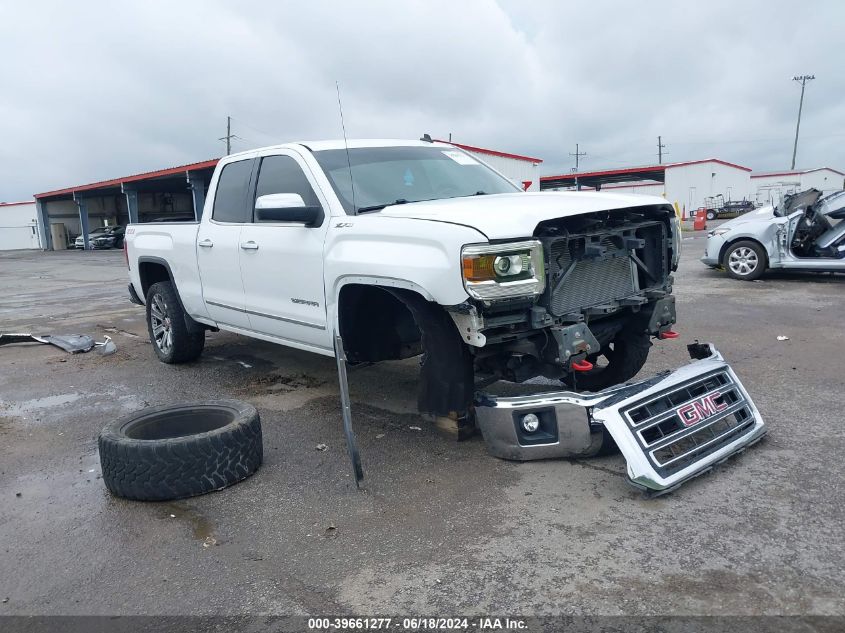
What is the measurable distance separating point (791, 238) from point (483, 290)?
9.80 metres

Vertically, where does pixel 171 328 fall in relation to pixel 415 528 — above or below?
above

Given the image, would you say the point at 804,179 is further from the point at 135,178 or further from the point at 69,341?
the point at 69,341

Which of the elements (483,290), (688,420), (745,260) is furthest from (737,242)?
(483,290)

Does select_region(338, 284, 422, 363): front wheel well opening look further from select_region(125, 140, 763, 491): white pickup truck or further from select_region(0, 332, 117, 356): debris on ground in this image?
select_region(0, 332, 117, 356): debris on ground

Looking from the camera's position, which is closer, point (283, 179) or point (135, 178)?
point (283, 179)

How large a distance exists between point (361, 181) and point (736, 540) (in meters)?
3.18

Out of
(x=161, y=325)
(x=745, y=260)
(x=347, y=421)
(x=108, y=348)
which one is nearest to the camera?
(x=347, y=421)

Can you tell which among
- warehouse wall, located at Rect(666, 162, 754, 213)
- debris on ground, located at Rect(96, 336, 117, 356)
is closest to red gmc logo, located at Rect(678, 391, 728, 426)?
debris on ground, located at Rect(96, 336, 117, 356)

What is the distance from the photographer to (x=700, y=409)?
3.84m

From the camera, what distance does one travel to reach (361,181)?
15.7ft

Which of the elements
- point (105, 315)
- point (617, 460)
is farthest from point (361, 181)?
point (105, 315)

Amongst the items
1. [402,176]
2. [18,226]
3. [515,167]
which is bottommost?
[18,226]

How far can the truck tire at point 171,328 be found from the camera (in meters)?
6.72

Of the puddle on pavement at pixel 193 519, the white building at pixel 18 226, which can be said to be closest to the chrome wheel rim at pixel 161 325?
the puddle on pavement at pixel 193 519
